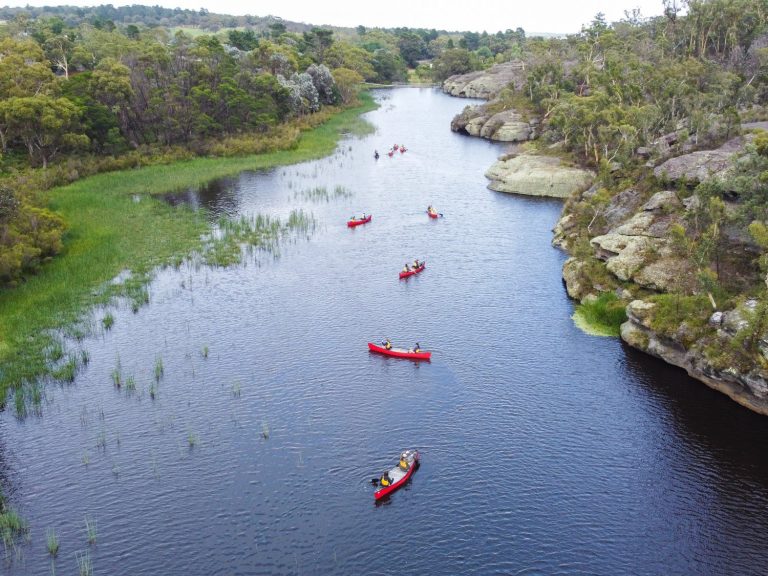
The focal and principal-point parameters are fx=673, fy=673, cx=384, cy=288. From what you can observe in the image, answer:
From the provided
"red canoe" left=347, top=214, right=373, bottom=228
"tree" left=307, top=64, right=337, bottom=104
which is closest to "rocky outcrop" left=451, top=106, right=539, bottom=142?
"tree" left=307, top=64, right=337, bottom=104

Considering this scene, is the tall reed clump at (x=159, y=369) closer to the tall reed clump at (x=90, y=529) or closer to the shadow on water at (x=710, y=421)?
the tall reed clump at (x=90, y=529)

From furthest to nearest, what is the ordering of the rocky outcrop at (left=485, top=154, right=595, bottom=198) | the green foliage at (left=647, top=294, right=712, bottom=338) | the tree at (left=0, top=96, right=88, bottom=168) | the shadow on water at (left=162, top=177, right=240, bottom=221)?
the rocky outcrop at (left=485, top=154, right=595, bottom=198)
the tree at (left=0, top=96, right=88, bottom=168)
the shadow on water at (left=162, top=177, right=240, bottom=221)
the green foliage at (left=647, top=294, right=712, bottom=338)


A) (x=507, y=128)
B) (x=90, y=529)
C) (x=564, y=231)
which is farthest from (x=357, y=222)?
(x=507, y=128)

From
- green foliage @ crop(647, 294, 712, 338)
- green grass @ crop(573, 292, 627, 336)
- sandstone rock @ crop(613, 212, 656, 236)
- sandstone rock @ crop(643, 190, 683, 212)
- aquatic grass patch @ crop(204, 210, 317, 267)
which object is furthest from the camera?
aquatic grass patch @ crop(204, 210, 317, 267)

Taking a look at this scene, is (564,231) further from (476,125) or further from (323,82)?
(323,82)

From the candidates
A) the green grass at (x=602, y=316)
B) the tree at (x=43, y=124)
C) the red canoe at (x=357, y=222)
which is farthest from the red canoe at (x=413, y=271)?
the tree at (x=43, y=124)

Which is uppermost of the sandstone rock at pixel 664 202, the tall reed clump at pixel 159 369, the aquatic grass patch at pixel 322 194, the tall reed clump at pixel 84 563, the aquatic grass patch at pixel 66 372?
the sandstone rock at pixel 664 202

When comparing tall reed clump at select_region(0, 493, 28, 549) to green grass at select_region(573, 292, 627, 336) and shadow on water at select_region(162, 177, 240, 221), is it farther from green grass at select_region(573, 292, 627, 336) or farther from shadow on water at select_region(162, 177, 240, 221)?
shadow on water at select_region(162, 177, 240, 221)
